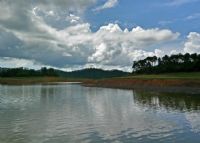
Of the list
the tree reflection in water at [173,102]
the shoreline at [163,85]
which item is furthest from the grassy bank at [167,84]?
the tree reflection in water at [173,102]

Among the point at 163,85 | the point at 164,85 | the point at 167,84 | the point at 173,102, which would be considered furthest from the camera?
the point at 163,85

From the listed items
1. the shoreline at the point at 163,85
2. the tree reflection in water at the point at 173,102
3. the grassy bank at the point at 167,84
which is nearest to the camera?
the tree reflection in water at the point at 173,102

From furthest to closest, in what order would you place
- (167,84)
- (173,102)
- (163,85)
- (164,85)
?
(163,85) < (164,85) < (167,84) < (173,102)

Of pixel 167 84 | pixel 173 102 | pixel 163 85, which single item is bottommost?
pixel 173 102

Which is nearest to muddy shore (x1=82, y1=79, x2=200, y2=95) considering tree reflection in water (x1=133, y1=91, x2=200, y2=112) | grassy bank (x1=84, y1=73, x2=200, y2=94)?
grassy bank (x1=84, y1=73, x2=200, y2=94)

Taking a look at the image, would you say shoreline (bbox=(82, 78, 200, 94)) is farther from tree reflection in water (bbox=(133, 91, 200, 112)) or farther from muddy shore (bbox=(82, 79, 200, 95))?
tree reflection in water (bbox=(133, 91, 200, 112))

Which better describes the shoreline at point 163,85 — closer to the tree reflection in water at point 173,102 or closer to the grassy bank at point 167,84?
the grassy bank at point 167,84

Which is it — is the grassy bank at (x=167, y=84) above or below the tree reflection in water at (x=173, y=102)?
above

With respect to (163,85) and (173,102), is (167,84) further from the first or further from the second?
(173,102)

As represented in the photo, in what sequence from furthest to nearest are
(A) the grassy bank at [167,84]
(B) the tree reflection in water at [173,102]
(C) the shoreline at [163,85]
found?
1. (A) the grassy bank at [167,84]
2. (C) the shoreline at [163,85]
3. (B) the tree reflection in water at [173,102]

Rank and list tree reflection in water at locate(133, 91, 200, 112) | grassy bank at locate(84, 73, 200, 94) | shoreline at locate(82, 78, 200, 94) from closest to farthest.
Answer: tree reflection in water at locate(133, 91, 200, 112), shoreline at locate(82, 78, 200, 94), grassy bank at locate(84, 73, 200, 94)

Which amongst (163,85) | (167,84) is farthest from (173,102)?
(163,85)

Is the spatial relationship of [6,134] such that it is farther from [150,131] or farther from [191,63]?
[191,63]

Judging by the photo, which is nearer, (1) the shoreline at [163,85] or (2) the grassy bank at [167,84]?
(1) the shoreline at [163,85]
